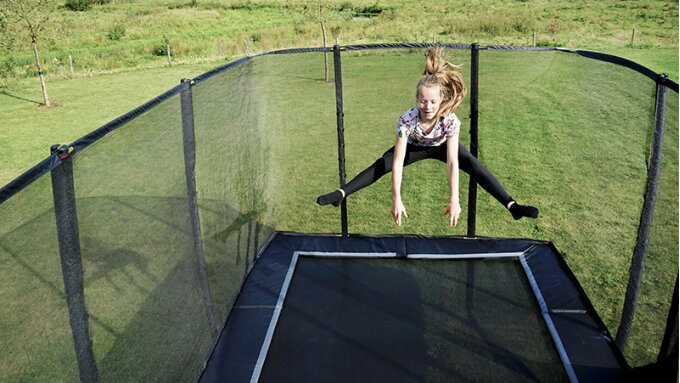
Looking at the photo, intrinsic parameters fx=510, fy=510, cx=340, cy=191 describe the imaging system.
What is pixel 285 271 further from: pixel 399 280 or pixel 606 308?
pixel 606 308

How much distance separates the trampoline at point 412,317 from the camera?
268cm

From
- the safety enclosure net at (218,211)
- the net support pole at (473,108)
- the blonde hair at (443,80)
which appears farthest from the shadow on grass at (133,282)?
the net support pole at (473,108)

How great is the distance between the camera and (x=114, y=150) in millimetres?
1861

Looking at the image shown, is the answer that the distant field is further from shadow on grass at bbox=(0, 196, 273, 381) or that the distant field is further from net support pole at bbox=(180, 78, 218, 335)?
shadow on grass at bbox=(0, 196, 273, 381)

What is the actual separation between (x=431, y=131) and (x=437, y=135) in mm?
41

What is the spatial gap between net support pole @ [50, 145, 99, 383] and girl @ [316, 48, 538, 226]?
128 centimetres

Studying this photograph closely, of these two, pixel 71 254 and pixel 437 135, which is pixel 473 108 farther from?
pixel 71 254

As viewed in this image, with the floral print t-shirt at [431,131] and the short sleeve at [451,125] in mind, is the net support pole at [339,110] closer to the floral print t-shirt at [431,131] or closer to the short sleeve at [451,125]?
the floral print t-shirt at [431,131]

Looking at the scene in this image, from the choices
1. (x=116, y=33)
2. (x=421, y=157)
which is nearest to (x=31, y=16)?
(x=421, y=157)

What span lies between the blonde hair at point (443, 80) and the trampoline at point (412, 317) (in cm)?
127

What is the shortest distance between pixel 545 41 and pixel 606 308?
16102mm

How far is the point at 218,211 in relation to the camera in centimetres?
307

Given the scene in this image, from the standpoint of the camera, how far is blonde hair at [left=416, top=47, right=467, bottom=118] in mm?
2668

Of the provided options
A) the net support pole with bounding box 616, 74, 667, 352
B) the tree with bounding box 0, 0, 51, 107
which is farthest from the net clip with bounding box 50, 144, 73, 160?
the tree with bounding box 0, 0, 51, 107
